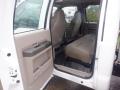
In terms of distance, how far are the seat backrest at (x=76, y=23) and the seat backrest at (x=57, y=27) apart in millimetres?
484

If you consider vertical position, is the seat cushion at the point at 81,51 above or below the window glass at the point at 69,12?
below

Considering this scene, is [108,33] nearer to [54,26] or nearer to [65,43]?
[54,26]

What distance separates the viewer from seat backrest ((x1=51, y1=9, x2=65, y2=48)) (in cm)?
300

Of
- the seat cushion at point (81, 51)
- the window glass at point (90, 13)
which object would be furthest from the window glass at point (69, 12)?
the seat cushion at point (81, 51)

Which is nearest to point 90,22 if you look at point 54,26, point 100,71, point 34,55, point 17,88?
point 54,26

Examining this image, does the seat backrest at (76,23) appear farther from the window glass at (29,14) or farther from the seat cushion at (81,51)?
the window glass at (29,14)

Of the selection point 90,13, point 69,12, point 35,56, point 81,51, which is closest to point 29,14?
point 35,56

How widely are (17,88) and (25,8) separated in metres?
1.12

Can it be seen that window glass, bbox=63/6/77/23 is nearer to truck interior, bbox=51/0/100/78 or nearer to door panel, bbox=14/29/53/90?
truck interior, bbox=51/0/100/78

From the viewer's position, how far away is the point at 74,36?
3.72 meters

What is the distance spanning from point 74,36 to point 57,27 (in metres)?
0.73

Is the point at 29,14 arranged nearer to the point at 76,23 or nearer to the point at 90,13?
→ the point at 76,23

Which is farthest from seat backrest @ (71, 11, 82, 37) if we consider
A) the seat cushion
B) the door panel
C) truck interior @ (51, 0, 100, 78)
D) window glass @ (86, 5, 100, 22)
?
the door panel

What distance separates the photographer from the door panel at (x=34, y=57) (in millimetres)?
1866
